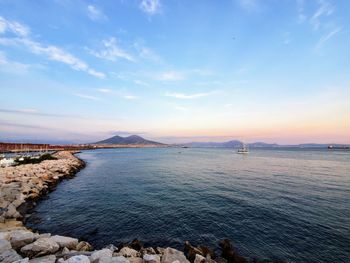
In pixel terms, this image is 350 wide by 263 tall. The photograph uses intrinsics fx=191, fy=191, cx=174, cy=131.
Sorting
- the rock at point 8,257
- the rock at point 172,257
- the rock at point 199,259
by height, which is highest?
the rock at point 8,257

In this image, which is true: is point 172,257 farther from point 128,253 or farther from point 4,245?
point 4,245

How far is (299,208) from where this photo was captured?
49.1 ft

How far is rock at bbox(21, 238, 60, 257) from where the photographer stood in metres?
7.40

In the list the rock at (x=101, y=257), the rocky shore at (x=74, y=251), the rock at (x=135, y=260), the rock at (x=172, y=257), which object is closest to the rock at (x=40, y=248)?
the rocky shore at (x=74, y=251)

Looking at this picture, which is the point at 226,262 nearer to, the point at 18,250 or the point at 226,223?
the point at 226,223

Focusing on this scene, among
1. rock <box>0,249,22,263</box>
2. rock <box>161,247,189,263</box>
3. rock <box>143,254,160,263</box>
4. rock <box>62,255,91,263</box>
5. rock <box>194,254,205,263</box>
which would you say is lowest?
rock <box>194,254,205,263</box>

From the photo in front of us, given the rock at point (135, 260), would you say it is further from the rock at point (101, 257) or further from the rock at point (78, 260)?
the rock at point (78, 260)

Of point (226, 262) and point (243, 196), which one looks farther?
point (243, 196)

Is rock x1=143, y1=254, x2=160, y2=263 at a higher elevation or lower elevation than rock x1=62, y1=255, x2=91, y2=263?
lower

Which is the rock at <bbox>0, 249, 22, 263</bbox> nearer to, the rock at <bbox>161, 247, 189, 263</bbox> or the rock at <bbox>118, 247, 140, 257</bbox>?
the rock at <bbox>118, 247, 140, 257</bbox>

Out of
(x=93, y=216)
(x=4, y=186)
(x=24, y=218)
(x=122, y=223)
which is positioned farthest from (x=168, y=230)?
(x=4, y=186)

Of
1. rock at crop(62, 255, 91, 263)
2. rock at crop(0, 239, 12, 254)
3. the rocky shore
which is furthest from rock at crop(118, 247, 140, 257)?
rock at crop(0, 239, 12, 254)

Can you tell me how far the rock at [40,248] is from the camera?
24.3 feet

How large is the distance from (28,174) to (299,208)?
28910 mm
